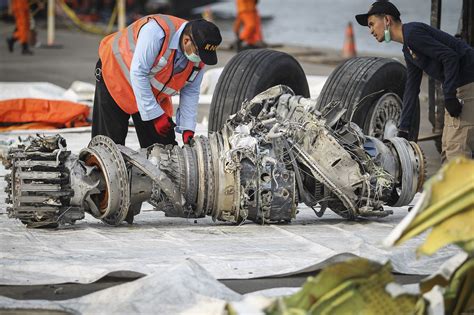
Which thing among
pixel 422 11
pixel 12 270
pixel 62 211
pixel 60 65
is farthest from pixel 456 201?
pixel 422 11

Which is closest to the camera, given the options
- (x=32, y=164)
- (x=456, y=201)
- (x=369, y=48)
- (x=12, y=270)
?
(x=456, y=201)

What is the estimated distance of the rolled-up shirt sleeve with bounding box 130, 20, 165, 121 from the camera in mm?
7289

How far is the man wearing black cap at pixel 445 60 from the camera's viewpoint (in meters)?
7.48

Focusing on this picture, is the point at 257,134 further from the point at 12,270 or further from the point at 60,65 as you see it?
the point at 60,65

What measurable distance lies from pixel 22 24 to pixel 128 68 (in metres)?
13.9

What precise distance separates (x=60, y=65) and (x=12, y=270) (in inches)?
542

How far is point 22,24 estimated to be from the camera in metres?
21.1

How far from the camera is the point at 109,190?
6.57 meters

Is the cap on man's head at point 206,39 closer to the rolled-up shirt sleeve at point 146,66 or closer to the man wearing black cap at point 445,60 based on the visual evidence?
the rolled-up shirt sleeve at point 146,66

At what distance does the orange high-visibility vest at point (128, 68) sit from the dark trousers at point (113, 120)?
10cm

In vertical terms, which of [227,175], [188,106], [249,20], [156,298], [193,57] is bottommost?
[156,298]

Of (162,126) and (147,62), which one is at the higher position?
(147,62)

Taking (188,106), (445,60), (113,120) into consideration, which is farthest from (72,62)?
(445,60)

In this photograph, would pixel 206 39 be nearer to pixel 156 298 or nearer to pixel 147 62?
pixel 147 62
